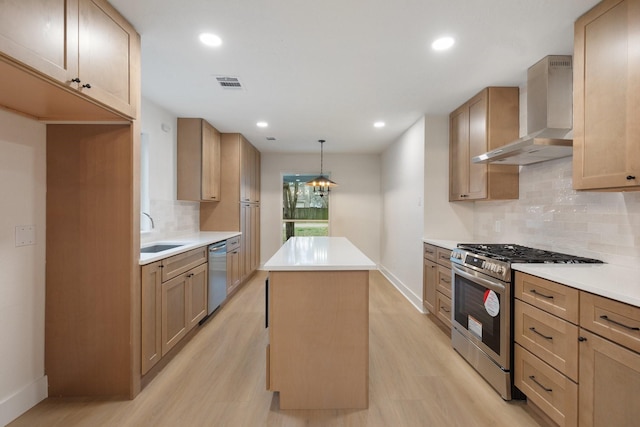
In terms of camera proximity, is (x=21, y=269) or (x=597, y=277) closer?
(x=597, y=277)

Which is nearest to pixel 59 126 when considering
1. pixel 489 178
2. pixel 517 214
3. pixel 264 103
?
pixel 264 103

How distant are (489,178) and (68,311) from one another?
369 centimetres

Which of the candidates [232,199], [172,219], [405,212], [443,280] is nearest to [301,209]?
[232,199]

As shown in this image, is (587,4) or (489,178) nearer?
(587,4)

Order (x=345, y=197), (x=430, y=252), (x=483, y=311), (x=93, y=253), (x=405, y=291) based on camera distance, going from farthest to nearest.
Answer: (x=345, y=197)
(x=405, y=291)
(x=430, y=252)
(x=483, y=311)
(x=93, y=253)

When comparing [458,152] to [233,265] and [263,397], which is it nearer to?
[263,397]

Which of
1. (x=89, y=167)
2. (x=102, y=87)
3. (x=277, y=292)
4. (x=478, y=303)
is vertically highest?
(x=102, y=87)

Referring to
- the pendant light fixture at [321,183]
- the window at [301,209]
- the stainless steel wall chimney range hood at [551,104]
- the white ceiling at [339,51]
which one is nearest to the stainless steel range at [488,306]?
the stainless steel wall chimney range hood at [551,104]

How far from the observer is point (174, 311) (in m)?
2.42

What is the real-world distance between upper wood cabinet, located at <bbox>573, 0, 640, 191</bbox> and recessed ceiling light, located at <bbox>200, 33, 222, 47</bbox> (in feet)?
7.92

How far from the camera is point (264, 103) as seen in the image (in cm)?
320

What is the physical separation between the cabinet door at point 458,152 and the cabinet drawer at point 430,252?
0.67 meters

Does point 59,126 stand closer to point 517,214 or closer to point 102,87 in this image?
point 102,87

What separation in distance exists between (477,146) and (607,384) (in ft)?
7.42
